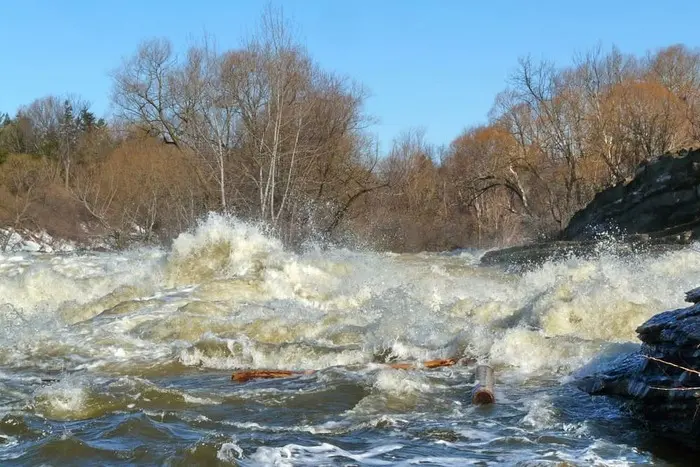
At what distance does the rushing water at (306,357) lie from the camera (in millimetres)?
4945

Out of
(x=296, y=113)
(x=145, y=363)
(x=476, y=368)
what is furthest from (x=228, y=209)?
(x=476, y=368)

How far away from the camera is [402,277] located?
47.8 feet

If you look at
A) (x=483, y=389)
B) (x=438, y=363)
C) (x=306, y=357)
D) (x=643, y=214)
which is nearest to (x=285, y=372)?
(x=306, y=357)

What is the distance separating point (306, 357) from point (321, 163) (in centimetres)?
2161

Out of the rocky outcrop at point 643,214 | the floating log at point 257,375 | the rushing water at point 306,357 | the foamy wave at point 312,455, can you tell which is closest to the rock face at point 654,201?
the rocky outcrop at point 643,214

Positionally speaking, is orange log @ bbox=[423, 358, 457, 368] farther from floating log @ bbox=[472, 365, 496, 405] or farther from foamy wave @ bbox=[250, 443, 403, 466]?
foamy wave @ bbox=[250, 443, 403, 466]

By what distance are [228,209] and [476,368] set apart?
18.6 meters

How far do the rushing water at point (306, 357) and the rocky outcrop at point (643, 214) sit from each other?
465 cm

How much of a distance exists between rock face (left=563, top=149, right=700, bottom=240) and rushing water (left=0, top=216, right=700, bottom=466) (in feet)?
24.7

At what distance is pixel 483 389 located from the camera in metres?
6.17

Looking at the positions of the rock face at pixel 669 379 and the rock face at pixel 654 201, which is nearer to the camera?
the rock face at pixel 669 379

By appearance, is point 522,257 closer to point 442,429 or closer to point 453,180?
point 442,429

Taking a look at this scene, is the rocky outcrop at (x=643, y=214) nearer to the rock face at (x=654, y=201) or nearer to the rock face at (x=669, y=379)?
the rock face at (x=654, y=201)

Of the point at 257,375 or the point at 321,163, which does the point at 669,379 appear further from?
the point at 321,163
